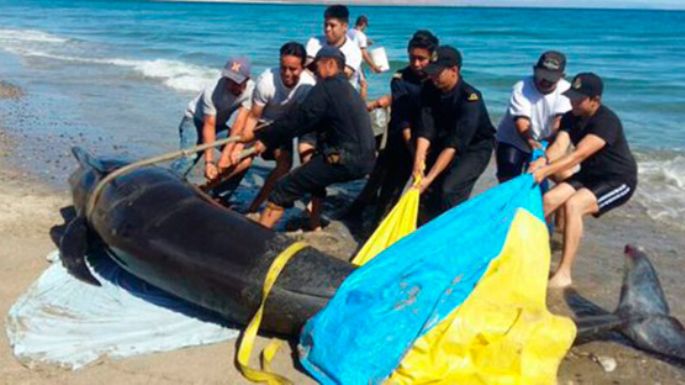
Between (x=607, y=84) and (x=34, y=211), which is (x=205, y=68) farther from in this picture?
(x=34, y=211)

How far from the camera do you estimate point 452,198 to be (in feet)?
23.7

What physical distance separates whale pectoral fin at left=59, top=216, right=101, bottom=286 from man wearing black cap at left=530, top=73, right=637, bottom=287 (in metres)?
3.88

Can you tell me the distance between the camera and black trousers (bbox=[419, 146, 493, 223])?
7242 mm

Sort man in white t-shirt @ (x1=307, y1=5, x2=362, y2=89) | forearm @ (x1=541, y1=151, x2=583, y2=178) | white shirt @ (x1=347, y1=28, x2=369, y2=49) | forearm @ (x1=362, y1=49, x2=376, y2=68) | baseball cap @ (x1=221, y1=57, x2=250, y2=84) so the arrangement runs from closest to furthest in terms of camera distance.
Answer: forearm @ (x1=541, y1=151, x2=583, y2=178)
baseball cap @ (x1=221, y1=57, x2=250, y2=84)
man in white t-shirt @ (x1=307, y1=5, x2=362, y2=89)
forearm @ (x1=362, y1=49, x2=376, y2=68)
white shirt @ (x1=347, y1=28, x2=369, y2=49)

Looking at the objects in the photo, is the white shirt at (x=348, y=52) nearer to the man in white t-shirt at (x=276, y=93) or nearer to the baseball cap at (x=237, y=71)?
the baseball cap at (x=237, y=71)

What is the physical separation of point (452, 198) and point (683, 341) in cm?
255

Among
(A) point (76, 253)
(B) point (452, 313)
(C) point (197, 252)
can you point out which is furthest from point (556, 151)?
(A) point (76, 253)

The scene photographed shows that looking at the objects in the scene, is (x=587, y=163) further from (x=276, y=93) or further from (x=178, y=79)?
(x=178, y=79)

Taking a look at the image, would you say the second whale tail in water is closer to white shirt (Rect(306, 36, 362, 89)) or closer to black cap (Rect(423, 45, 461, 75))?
black cap (Rect(423, 45, 461, 75))

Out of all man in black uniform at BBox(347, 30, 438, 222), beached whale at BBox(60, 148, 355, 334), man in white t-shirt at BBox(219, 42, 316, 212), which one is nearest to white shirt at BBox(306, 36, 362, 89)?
man in black uniform at BBox(347, 30, 438, 222)

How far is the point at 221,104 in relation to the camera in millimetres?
8250

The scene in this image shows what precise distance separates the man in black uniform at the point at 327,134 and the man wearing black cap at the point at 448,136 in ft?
1.89

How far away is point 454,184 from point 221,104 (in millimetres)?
2696

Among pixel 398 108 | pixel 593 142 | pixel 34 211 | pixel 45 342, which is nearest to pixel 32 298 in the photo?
pixel 45 342
